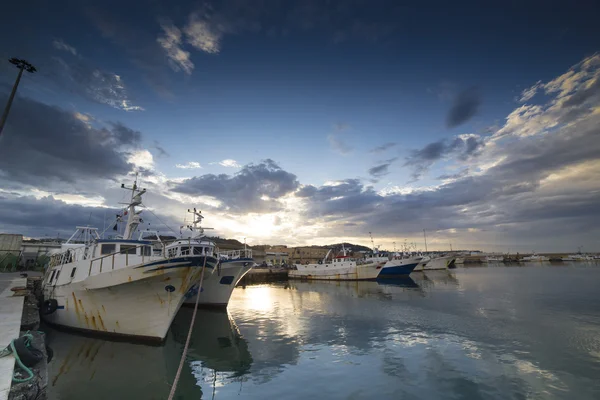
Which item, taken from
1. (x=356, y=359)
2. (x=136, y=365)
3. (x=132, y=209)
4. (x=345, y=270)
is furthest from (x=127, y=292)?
(x=345, y=270)

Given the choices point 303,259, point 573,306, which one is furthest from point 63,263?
point 303,259

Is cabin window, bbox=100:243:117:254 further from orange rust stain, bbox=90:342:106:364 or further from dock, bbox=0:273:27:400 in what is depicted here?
orange rust stain, bbox=90:342:106:364

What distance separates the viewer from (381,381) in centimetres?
997

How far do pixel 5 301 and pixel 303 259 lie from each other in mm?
104605

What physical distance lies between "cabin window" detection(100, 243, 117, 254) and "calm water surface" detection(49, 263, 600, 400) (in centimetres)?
476

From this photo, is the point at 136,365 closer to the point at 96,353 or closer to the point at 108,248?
the point at 96,353

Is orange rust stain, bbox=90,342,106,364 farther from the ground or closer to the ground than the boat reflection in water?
farther from the ground

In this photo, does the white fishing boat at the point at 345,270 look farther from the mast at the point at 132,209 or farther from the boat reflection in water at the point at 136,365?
the mast at the point at 132,209

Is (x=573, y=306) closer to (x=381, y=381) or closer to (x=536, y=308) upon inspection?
(x=536, y=308)

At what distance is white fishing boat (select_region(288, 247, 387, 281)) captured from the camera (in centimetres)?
5609

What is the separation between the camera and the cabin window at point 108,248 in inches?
624

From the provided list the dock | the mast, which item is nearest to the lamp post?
the mast

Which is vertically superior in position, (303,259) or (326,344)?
(303,259)

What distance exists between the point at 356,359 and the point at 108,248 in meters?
15.2
